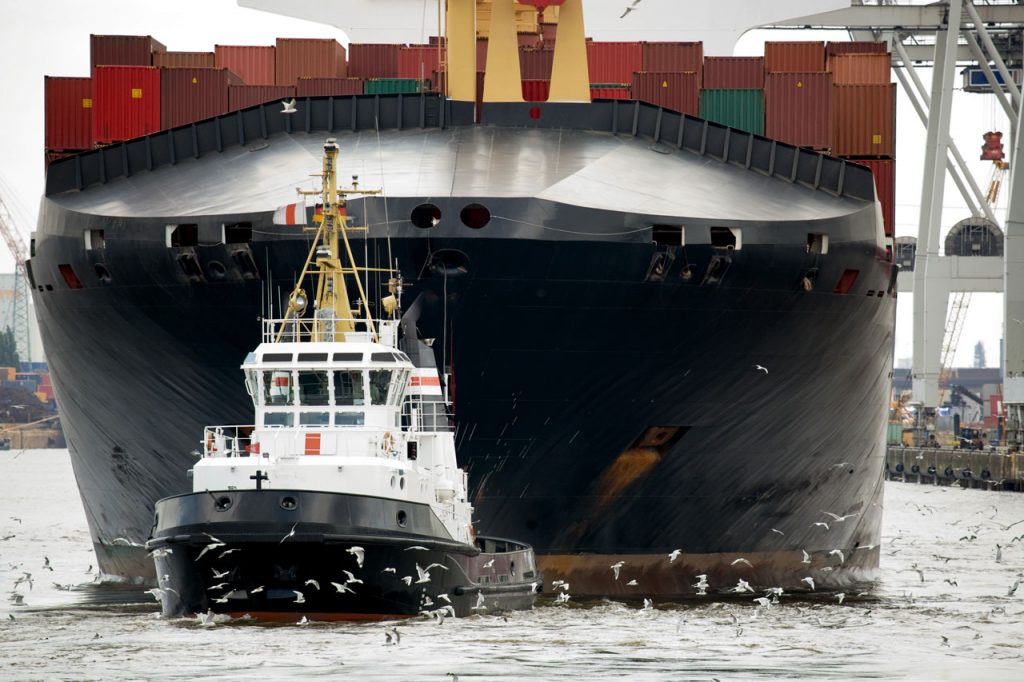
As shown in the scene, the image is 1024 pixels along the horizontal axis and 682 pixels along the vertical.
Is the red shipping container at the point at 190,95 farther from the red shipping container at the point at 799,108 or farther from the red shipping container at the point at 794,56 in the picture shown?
the red shipping container at the point at 794,56

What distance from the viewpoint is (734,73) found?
39906 mm

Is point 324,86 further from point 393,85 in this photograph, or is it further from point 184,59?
point 184,59

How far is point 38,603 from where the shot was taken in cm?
3120

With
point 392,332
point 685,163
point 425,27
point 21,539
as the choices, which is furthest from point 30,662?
point 425,27

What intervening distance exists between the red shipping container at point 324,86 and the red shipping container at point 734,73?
25.4 ft

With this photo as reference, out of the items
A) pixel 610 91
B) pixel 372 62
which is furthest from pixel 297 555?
pixel 372 62

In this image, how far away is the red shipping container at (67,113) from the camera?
40188 mm

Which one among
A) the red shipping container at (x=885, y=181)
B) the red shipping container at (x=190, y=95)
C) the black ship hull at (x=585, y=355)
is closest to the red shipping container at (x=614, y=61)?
the red shipping container at (x=885, y=181)

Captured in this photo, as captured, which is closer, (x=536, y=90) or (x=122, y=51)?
(x=536, y=90)

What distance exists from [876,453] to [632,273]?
34.7 ft

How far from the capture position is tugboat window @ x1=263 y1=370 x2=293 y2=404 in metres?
26.2

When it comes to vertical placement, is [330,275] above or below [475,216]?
below

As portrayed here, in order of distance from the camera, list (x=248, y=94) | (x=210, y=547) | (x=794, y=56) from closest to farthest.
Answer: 1. (x=210, y=547)
2. (x=248, y=94)
3. (x=794, y=56)

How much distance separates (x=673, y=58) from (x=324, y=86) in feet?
Result: 25.5
